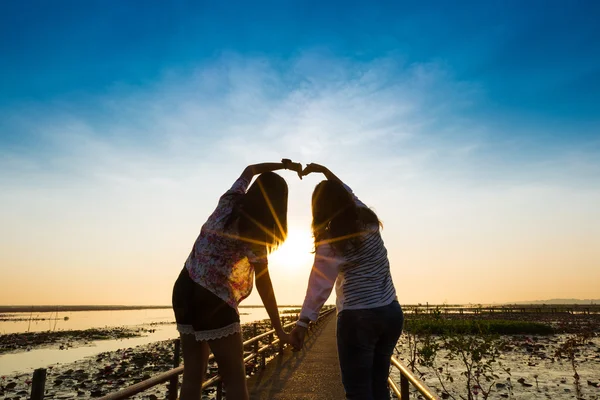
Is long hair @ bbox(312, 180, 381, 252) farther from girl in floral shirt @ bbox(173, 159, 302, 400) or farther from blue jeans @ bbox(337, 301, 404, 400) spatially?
blue jeans @ bbox(337, 301, 404, 400)

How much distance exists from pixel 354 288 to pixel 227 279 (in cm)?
70

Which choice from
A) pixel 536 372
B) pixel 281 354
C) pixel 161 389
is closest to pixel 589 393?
pixel 536 372

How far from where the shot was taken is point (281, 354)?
10.2 m

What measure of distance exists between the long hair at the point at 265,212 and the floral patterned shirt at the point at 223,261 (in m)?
0.05

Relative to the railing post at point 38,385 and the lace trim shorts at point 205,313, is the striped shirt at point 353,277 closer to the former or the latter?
the lace trim shorts at point 205,313

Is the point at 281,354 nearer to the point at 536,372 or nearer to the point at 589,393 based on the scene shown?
the point at 589,393

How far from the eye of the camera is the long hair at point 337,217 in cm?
229

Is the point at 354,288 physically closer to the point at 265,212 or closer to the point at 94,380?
the point at 265,212

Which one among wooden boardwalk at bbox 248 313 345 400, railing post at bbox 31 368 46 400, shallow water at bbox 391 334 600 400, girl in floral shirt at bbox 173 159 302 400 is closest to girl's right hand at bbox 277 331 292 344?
girl in floral shirt at bbox 173 159 302 400

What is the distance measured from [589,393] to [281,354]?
24.7ft

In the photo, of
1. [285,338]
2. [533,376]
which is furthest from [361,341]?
[533,376]

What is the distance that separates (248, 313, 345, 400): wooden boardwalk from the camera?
6237mm

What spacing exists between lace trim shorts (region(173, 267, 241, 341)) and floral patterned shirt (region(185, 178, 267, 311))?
0.10 feet

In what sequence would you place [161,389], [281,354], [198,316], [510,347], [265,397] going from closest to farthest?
1. [198,316]
2. [265,397]
3. [281,354]
4. [161,389]
5. [510,347]
